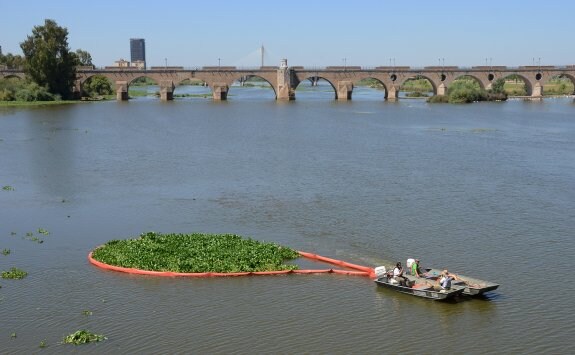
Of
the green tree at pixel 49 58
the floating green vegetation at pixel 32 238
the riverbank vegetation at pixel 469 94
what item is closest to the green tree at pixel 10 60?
the green tree at pixel 49 58

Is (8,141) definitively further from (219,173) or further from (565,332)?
(565,332)

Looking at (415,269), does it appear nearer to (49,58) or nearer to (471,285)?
(471,285)

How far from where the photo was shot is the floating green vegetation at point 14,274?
75.5ft

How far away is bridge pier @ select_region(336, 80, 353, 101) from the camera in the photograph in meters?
122

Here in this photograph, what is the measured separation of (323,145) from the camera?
5800cm

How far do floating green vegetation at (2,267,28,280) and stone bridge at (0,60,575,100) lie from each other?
97663mm

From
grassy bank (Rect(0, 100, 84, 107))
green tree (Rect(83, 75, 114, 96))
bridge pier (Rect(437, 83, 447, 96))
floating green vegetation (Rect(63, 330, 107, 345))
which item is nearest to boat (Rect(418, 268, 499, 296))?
floating green vegetation (Rect(63, 330, 107, 345))

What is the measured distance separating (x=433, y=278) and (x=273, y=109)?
80069 mm

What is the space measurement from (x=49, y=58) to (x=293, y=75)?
42555mm

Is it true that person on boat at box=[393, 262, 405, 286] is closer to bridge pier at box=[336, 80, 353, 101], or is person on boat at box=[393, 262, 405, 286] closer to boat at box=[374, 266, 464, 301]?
boat at box=[374, 266, 464, 301]

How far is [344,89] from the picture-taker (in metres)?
122

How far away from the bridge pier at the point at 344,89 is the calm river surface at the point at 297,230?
194 feet

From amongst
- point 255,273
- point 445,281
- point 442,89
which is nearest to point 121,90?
point 442,89

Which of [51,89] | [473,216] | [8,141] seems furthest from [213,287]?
[51,89]
